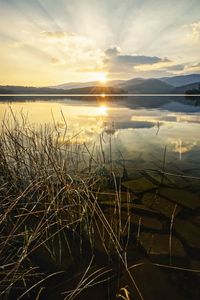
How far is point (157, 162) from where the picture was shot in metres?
9.66

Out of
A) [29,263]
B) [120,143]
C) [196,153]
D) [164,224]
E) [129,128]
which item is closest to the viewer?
[29,263]

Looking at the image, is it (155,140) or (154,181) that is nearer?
(154,181)

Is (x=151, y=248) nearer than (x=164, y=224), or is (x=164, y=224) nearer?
(x=151, y=248)

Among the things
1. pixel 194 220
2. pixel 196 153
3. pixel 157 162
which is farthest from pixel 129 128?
pixel 194 220

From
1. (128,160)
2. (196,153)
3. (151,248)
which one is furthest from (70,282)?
(196,153)

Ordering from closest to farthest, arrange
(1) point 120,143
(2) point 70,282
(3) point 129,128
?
(2) point 70,282
(1) point 120,143
(3) point 129,128

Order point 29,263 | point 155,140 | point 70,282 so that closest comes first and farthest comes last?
point 70,282 < point 29,263 < point 155,140

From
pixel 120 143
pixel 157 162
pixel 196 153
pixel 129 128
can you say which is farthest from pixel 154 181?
pixel 129 128

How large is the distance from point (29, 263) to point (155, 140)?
10.8m

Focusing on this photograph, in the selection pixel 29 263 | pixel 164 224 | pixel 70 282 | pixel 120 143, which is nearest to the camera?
pixel 70 282

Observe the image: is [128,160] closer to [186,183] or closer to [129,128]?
[186,183]

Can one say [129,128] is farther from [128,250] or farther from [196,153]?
[128,250]

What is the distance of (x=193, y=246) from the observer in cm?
473

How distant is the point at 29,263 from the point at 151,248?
90.4 inches
